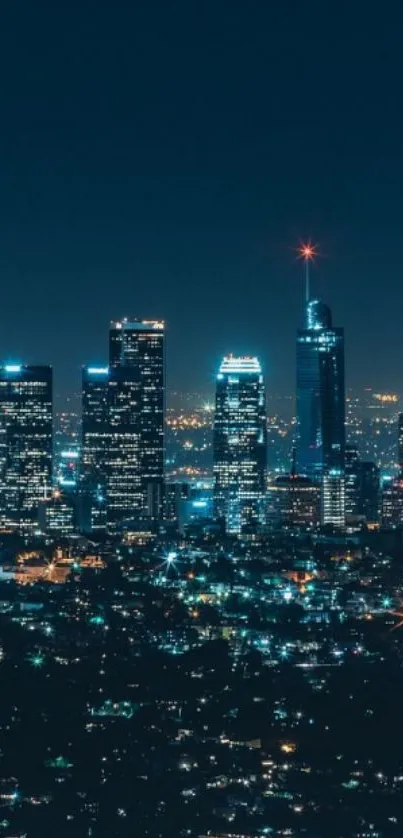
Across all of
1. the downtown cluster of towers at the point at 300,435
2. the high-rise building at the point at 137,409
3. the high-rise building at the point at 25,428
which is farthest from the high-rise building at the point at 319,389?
the high-rise building at the point at 25,428

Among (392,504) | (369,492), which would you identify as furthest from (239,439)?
(392,504)

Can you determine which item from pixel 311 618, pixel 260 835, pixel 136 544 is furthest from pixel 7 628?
pixel 136 544

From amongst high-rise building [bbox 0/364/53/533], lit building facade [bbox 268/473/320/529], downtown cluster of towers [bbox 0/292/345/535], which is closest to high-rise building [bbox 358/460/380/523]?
downtown cluster of towers [bbox 0/292/345/535]

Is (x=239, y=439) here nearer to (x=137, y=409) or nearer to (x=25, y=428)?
(x=137, y=409)

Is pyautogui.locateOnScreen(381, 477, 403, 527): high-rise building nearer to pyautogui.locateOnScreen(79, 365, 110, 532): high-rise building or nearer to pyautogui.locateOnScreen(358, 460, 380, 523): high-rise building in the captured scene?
Result: pyautogui.locateOnScreen(358, 460, 380, 523): high-rise building

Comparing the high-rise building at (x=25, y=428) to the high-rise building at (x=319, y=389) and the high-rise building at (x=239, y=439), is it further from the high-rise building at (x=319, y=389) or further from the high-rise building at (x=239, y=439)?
the high-rise building at (x=319, y=389)

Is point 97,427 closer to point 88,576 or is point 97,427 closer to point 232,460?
point 232,460
